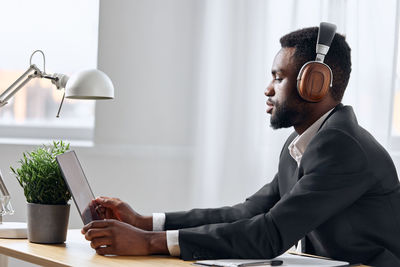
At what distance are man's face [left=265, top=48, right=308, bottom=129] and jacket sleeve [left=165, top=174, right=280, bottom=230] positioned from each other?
290 millimetres

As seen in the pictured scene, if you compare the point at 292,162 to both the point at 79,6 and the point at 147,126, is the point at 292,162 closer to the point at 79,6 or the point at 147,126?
the point at 147,126

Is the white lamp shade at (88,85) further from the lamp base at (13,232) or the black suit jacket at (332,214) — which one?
the black suit jacket at (332,214)

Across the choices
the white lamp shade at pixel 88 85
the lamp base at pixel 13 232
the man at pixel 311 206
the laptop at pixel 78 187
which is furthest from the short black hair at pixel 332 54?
the lamp base at pixel 13 232

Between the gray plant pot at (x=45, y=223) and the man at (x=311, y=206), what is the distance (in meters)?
0.15

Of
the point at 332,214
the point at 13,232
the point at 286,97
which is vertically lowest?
the point at 13,232

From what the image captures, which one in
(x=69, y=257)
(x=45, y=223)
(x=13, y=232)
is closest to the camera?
(x=69, y=257)

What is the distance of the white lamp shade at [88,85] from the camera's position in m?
1.80

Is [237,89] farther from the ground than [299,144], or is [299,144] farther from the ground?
[237,89]

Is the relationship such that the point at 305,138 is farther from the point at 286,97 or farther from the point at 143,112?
the point at 143,112

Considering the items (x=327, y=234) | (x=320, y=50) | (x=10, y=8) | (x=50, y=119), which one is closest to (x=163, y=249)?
(x=327, y=234)

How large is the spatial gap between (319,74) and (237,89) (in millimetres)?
1509

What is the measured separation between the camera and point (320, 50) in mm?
1671

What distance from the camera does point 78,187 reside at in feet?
5.43

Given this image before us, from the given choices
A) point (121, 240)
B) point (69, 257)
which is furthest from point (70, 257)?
point (121, 240)
